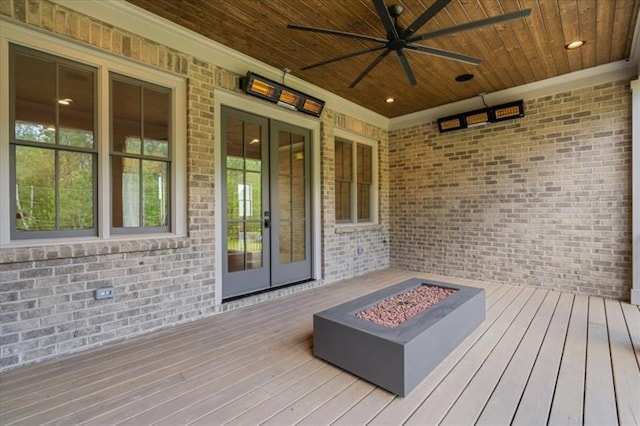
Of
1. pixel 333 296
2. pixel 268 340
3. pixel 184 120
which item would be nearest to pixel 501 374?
pixel 268 340

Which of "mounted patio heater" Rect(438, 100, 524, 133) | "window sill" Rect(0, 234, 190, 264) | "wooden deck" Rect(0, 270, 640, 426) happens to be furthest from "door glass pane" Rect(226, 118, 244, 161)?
"mounted patio heater" Rect(438, 100, 524, 133)

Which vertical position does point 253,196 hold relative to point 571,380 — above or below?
above

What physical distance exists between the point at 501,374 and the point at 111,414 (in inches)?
105

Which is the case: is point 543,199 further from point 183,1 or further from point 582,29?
point 183,1

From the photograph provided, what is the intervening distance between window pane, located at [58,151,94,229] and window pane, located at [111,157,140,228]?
0.18 m

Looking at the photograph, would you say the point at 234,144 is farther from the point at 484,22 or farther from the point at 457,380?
the point at 457,380

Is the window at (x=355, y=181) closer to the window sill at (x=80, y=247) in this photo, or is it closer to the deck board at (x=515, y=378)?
the window sill at (x=80, y=247)

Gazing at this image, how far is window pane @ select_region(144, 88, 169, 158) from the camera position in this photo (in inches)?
128

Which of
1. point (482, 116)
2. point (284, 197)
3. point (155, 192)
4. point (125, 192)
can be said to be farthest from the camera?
point (482, 116)

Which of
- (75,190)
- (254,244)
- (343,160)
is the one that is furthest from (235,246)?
(343,160)

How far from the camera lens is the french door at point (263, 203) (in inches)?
157

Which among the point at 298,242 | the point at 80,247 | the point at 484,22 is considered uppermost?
the point at 484,22

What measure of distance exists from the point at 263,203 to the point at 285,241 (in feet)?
2.34

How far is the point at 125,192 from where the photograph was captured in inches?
122
